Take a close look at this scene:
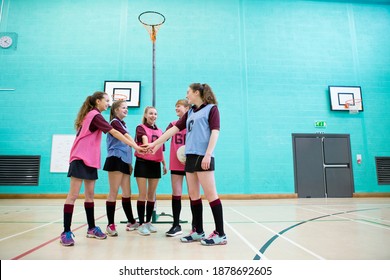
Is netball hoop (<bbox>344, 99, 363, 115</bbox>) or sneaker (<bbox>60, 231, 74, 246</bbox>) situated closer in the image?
sneaker (<bbox>60, 231, 74, 246</bbox>)

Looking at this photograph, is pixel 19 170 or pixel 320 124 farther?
pixel 320 124

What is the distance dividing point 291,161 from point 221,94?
253cm

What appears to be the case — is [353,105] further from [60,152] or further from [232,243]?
[60,152]

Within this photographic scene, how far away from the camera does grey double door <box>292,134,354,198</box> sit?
607cm

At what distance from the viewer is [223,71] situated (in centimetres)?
632

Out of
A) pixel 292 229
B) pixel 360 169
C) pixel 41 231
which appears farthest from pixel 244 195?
pixel 41 231

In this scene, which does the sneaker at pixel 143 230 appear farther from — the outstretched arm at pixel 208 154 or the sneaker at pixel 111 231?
the outstretched arm at pixel 208 154

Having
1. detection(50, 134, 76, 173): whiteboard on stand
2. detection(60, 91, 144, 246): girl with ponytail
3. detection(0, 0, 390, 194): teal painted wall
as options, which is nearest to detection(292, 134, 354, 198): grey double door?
detection(0, 0, 390, 194): teal painted wall

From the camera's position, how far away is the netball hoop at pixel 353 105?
249 inches

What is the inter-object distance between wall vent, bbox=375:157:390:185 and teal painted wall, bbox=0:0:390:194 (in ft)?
0.40

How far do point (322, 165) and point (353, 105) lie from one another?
1.86 meters

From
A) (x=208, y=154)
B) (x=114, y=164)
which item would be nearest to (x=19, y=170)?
(x=114, y=164)

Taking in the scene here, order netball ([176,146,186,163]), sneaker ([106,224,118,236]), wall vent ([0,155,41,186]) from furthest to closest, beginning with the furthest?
1. wall vent ([0,155,41,186])
2. netball ([176,146,186,163])
3. sneaker ([106,224,118,236])

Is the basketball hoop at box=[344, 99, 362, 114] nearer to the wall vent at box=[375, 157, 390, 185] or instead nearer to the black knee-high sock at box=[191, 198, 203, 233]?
the wall vent at box=[375, 157, 390, 185]
